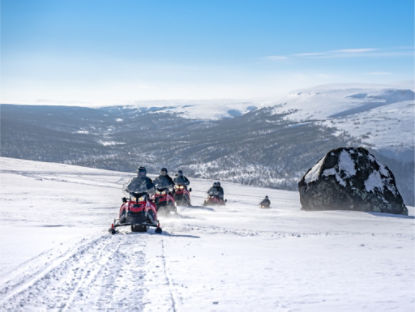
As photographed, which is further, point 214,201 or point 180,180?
point 214,201

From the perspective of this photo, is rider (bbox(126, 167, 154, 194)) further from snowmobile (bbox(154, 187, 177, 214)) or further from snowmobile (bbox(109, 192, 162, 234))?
snowmobile (bbox(154, 187, 177, 214))

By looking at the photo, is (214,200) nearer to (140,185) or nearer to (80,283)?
(140,185)

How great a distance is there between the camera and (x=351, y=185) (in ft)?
65.4

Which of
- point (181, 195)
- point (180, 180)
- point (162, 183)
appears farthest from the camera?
point (180, 180)

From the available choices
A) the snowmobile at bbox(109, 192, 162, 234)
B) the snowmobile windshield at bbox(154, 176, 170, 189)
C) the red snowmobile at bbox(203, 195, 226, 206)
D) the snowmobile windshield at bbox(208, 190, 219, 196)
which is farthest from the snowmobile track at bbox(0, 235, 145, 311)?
the snowmobile windshield at bbox(208, 190, 219, 196)

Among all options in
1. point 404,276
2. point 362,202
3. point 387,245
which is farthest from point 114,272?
point 362,202

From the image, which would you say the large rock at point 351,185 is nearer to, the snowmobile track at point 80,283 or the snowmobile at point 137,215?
the snowmobile at point 137,215

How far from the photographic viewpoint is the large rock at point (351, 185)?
776 inches

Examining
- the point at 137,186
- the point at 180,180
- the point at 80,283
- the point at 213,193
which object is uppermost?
the point at 137,186

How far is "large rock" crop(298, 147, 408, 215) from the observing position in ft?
64.6

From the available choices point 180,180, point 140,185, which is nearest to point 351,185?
point 180,180

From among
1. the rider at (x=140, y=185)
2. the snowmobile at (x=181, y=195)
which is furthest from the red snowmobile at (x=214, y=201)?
the rider at (x=140, y=185)

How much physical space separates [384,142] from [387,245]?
174617 millimetres

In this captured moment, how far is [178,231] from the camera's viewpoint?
39.4 feet
